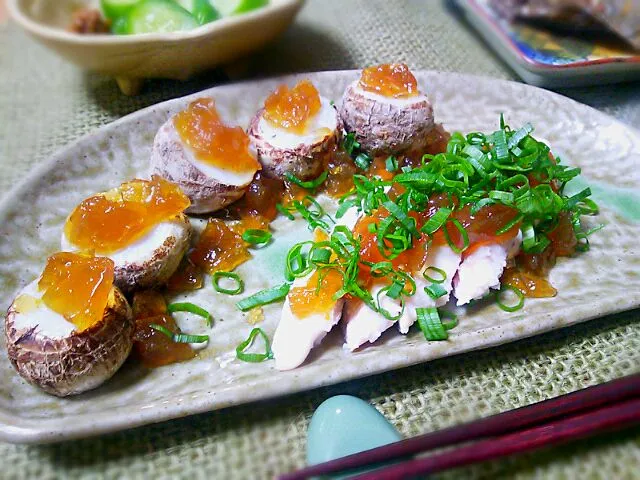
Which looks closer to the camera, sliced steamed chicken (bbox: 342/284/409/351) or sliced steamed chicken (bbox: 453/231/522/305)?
sliced steamed chicken (bbox: 342/284/409/351)

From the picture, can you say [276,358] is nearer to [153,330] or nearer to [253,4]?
[153,330]

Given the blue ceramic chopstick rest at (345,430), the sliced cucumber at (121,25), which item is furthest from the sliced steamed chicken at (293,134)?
the sliced cucumber at (121,25)

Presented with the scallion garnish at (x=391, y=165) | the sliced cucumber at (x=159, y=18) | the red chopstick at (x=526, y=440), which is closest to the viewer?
the red chopstick at (x=526, y=440)

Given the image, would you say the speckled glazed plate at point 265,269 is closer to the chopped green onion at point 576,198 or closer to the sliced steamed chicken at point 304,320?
the sliced steamed chicken at point 304,320

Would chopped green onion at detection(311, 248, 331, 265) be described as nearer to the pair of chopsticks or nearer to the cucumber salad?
the pair of chopsticks

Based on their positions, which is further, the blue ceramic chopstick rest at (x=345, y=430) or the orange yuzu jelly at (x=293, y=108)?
the orange yuzu jelly at (x=293, y=108)

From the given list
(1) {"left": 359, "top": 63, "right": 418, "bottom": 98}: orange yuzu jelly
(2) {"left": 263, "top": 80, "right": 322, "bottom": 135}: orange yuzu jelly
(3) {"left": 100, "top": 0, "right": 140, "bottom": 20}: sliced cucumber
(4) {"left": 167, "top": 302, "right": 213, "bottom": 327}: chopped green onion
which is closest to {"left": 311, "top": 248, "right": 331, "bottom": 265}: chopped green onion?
(4) {"left": 167, "top": 302, "right": 213, "bottom": 327}: chopped green onion
